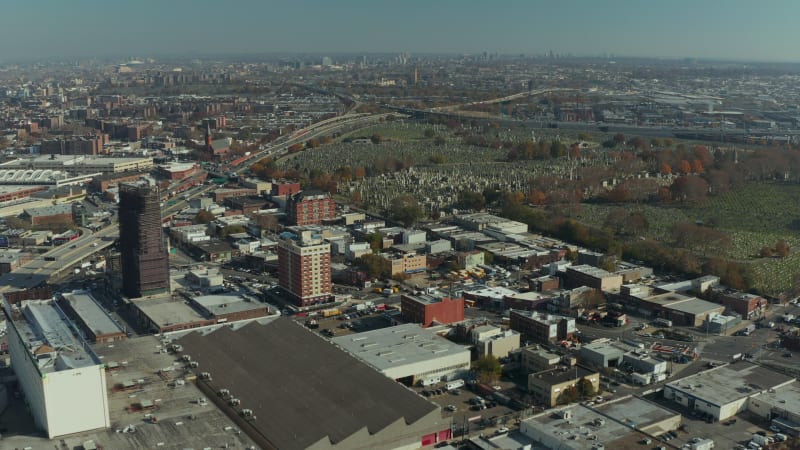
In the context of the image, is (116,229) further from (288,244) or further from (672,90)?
(672,90)

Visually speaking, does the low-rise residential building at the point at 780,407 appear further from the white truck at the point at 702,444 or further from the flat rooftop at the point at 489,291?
the flat rooftop at the point at 489,291

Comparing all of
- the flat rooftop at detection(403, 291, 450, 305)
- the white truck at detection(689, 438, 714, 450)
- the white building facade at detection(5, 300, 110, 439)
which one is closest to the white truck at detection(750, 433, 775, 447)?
the white truck at detection(689, 438, 714, 450)

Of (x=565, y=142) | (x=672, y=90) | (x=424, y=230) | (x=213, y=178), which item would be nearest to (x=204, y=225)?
(x=424, y=230)

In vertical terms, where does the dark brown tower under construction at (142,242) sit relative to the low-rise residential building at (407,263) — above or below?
above

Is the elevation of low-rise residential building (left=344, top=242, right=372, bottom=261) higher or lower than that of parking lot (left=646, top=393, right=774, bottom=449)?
higher

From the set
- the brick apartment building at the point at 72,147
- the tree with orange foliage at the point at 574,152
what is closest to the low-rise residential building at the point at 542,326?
the tree with orange foliage at the point at 574,152

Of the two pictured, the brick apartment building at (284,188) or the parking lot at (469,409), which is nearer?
the parking lot at (469,409)

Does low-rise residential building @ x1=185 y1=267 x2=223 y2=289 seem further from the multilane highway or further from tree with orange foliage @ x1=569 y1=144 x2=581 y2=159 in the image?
tree with orange foliage @ x1=569 y1=144 x2=581 y2=159
